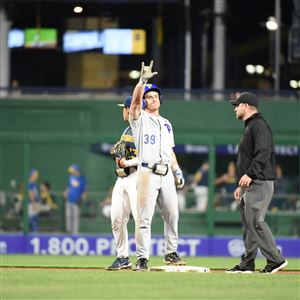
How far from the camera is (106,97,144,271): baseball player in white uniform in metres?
12.5

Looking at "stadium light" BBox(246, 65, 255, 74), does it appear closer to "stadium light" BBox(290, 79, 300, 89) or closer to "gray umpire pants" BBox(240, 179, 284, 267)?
"stadium light" BBox(290, 79, 300, 89)

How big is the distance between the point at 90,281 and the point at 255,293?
168 centimetres

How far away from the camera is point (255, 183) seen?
1202 cm

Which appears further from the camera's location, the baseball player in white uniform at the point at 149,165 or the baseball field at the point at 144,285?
the baseball player in white uniform at the point at 149,165

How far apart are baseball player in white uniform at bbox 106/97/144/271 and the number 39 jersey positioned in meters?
0.44

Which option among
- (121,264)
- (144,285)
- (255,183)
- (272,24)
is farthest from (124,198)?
(272,24)

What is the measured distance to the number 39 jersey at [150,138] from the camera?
1195cm

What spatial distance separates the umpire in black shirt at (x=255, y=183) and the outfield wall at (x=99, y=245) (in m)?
10.2

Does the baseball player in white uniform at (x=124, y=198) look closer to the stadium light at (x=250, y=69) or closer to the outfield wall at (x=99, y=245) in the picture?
the outfield wall at (x=99, y=245)

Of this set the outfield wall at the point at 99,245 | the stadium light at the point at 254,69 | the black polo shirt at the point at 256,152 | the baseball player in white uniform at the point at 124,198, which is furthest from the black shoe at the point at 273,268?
the stadium light at the point at 254,69

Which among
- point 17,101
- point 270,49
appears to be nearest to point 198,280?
point 17,101

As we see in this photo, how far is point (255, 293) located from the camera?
9.69m

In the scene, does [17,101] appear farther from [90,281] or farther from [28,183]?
[90,281]

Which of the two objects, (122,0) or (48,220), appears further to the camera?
(122,0)
